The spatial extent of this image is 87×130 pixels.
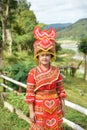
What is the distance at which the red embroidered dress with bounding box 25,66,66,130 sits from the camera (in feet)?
18.1

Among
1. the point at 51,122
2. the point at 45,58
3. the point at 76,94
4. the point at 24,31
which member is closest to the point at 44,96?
the point at 51,122

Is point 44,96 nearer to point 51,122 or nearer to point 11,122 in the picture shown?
point 51,122

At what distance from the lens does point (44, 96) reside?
5.51 metres

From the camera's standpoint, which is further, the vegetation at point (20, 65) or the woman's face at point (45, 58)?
the vegetation at point (20, 65)

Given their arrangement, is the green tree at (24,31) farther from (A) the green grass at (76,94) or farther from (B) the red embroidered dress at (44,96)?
(B) the red embroidered dress at (44,96)

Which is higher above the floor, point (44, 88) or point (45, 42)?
point (45, 42)

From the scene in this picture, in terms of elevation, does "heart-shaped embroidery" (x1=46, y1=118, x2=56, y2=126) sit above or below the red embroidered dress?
below

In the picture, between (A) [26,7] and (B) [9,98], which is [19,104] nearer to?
(B) [9,98]

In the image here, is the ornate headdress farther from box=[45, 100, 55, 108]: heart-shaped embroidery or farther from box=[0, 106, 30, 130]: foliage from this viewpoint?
box=[0, 106, 30, 130]: foliage

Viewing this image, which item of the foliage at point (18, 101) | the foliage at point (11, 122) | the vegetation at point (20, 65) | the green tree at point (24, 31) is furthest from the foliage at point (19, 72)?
the green tree at point (24, 31)

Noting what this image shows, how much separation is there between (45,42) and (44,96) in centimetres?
81

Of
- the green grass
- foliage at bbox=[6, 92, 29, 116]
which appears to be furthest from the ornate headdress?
the green grass

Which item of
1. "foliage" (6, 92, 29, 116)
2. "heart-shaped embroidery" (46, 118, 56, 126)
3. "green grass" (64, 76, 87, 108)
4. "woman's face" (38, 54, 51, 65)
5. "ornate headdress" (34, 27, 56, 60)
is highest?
"ornate headdress" (34, 27, 56, 60)

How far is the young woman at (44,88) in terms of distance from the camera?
5.49 meters
